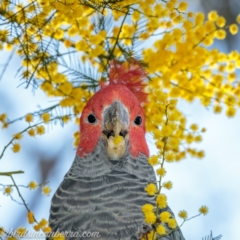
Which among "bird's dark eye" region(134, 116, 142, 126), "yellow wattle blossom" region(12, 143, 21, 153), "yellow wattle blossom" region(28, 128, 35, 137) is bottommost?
"yellow wattle blossom" region(12, 143, 21, 153)

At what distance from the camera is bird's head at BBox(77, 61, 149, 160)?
1.88 m

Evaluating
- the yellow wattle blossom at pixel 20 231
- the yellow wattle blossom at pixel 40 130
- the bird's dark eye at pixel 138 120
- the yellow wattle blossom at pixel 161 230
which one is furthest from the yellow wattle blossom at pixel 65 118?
the yellow wattle blossom at pixel 161 230

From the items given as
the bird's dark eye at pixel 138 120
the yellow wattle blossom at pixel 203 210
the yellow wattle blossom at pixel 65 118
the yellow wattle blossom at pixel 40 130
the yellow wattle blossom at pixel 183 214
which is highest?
the bird's dark eye at pixel 138 120

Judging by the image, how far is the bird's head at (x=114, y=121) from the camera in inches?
73.8

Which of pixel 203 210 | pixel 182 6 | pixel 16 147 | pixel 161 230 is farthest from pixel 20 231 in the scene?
pixel 182 6

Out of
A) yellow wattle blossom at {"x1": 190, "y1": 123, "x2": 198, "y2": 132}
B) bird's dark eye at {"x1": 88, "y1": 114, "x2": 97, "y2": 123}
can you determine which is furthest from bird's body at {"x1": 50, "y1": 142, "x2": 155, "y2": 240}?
yellow wattle blossom at {"x1": 190, "y1": 123, "x2": 198, "y2": 132}

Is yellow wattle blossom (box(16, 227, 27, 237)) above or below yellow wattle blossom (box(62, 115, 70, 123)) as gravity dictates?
below

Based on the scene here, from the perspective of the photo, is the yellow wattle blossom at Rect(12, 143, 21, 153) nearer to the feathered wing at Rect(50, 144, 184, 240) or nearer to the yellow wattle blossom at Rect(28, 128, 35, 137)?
the yellow wattle blossom at Rect(28, 128, 35, 137)

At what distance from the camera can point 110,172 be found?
1.94m

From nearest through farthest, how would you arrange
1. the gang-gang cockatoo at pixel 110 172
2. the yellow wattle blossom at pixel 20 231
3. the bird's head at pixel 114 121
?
the yellow wattle blossom at pixel 20 231
the gang-gang cockatoo at pixel 110 172
the bird's head at pixel 114 121

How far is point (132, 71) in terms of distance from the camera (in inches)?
83.0

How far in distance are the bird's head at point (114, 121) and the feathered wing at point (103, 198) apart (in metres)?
0.05

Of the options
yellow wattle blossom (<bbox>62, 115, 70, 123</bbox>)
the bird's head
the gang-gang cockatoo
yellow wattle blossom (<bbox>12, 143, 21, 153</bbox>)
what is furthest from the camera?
the bird's head

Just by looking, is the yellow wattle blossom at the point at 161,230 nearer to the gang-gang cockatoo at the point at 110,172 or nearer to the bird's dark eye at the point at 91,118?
the gang-gang cockatoo at the point at 110,172
